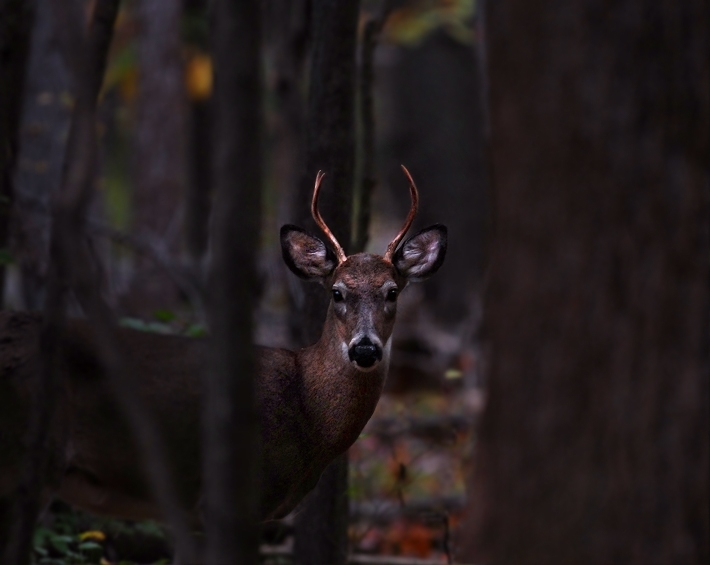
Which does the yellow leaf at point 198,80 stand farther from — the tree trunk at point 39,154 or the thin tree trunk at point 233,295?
the thin tree trunk at point 233,295

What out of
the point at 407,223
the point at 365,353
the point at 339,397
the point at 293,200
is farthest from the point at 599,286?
the point at 293,200

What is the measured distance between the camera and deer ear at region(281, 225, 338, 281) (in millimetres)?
5676

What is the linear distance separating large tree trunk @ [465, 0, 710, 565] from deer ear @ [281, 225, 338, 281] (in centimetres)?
155

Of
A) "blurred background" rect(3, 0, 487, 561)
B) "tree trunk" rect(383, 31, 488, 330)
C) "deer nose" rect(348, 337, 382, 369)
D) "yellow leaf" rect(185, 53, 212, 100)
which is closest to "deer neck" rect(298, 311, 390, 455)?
"deer nose" rect(348, 337, 382, 369)

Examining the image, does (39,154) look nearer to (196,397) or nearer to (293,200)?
(293,200)

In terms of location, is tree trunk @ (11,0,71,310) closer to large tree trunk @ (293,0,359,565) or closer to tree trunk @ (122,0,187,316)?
large tree trunk @ (293,0,359,565)

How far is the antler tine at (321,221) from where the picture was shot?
5.28 metres

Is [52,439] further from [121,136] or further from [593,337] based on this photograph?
[121,136]

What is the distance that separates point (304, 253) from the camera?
18.8 ft

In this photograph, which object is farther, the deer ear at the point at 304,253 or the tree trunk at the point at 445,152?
the tree trunk at the point at 445,152

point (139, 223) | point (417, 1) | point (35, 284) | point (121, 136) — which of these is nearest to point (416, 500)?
point (35, 284)

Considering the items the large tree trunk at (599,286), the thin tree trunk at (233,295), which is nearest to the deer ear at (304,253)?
the large tree trunk at (599,286)

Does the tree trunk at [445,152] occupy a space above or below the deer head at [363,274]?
above

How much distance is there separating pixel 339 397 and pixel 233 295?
3.08m
